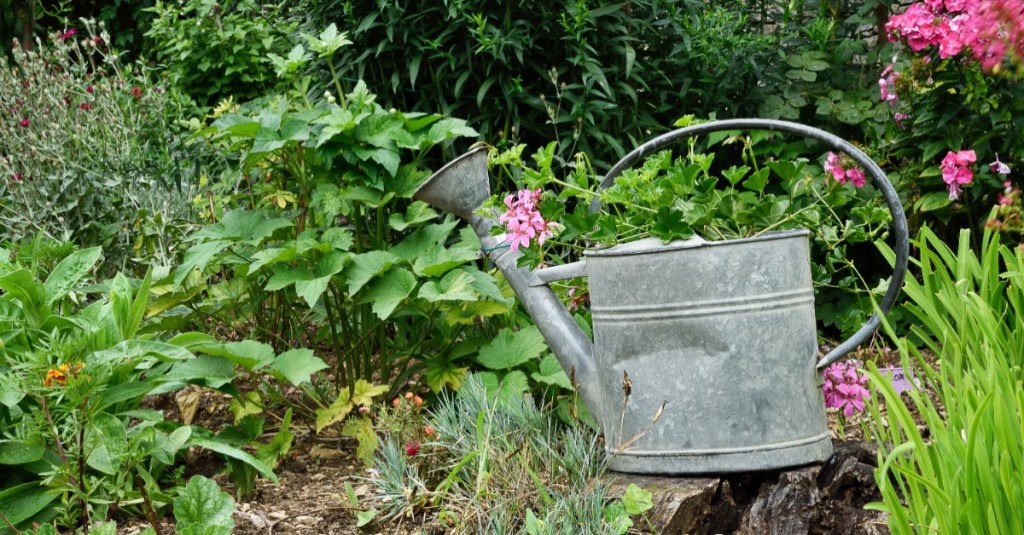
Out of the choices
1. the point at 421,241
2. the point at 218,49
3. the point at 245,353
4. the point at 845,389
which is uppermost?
the point at 218,49

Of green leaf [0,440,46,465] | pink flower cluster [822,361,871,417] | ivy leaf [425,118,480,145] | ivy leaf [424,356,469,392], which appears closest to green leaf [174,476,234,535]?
green leaf [0,440,46,465]

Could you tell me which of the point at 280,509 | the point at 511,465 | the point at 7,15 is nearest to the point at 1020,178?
the point at 511,465

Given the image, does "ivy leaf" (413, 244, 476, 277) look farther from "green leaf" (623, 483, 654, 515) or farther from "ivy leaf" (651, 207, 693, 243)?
"green leaf" (623, 483, 654, 515)

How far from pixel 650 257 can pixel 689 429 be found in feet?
1.15

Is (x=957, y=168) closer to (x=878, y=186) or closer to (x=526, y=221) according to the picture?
(x=878, y=186)

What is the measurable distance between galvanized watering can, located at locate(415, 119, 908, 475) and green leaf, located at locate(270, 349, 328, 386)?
0.70 metres

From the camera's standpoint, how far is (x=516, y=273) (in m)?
2.26

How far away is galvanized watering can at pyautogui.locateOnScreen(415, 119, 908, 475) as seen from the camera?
6.25 ft

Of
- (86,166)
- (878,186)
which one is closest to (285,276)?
(878,186)

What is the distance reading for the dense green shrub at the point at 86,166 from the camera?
3.41 metres

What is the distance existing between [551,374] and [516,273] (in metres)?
0.33

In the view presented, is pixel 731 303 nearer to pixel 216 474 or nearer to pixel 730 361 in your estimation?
pixel 730 361

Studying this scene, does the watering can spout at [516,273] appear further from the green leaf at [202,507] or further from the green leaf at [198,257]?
the green leaf at [202,507]

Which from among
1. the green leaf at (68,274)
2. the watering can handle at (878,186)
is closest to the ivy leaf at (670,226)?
the watering can handle at (878,186)
